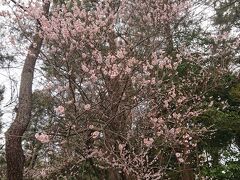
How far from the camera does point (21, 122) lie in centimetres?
567

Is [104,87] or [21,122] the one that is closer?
[21,122]

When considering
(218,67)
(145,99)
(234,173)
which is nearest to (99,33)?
(145,99)

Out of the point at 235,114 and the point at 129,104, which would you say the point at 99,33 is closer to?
the point at 129,104

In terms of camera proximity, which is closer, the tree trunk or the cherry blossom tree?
the tree trunk

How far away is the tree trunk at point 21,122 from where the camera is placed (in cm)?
534

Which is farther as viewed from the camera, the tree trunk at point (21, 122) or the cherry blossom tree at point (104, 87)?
the cherry blossom tree at point (104, 87)

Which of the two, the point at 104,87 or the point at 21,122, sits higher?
the point at 104,87

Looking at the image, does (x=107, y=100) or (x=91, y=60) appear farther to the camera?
(x=91, y=60)

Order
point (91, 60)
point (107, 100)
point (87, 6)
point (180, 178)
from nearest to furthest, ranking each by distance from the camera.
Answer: point (107, 100) → point (91, 60) → point (87, 6) → point (180, 178)

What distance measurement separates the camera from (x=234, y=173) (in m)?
9.57

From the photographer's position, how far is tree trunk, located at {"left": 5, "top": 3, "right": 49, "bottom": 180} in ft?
17.5

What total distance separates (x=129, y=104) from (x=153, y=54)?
87 cm

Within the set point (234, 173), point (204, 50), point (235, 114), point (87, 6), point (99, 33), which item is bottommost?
point (234, 173)

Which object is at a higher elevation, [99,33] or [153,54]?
[99,33]
